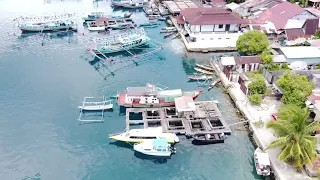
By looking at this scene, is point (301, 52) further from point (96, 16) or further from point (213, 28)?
point (96, 16)

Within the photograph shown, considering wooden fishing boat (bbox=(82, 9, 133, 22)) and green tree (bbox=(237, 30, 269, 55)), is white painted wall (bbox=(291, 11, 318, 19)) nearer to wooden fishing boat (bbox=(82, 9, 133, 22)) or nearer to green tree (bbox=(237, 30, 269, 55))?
green tree (bbox=(237, 30, 269, 55))

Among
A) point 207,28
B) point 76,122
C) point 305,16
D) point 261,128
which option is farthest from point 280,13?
point 76,122

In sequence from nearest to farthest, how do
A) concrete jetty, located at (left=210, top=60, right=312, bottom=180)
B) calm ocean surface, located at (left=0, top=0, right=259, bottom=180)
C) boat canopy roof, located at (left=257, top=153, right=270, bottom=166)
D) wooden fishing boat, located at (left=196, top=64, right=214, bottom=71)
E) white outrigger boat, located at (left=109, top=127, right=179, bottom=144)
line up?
1. concrete jetty, located at (left=210, top=60, right=312, bottom=180)
2. boat canopy roof, located at (left=257, top=153, right=270, bottom=166)
3. calm ocean surface, located at (left=0, top=0, right=259, bottom=180)
4. white outrigger boat, located at (left=109, top=127, right=179, bottom=144)
5. wooden fishing boat, located at (left=196, top=64, right=214, bottom=71)

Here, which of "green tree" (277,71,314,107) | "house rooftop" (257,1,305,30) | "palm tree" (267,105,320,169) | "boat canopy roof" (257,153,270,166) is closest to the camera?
"palm tree" (267,105,320,169)

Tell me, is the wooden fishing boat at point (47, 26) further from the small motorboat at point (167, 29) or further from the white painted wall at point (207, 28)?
the white painted wall at point (207, 28)

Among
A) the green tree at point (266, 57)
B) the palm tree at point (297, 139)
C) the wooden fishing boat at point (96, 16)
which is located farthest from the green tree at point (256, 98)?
the wooden fishing boat at point (96, 16)

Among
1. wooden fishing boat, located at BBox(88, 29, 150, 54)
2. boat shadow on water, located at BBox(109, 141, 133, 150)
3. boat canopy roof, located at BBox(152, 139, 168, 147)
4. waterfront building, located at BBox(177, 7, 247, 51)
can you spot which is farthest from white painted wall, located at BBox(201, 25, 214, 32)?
boat shadow on water, located at BBox(109, 141, 133, 150)

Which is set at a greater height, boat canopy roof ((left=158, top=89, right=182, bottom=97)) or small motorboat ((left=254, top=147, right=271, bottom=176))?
boat canopy roof ((left=158, top=89, right=182, bottom=97))
